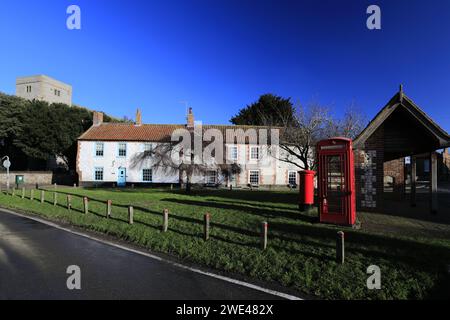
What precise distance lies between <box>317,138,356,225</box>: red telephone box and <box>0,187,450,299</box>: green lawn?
631 millimetres

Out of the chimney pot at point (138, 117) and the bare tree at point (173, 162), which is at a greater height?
the chimney pot at point (138, 117)

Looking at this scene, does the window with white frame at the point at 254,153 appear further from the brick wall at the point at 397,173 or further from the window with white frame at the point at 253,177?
the brick wall at the point at 397,173

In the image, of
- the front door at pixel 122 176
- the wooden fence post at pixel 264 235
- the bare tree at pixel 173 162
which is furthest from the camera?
the front door at pixel 122 176

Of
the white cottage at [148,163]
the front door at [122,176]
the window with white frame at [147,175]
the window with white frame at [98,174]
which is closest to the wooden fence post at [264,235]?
the white cottage at [148,163]

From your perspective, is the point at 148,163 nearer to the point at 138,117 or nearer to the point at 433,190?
the point at 138,117

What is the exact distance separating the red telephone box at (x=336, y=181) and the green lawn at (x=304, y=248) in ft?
2.07

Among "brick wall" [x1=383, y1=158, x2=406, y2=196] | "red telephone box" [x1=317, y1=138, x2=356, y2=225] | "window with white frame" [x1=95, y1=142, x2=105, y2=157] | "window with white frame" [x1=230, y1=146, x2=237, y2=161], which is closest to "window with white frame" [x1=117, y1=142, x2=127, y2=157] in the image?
"window with white frame" [x1=95, y1=142, x2=105, y2=157]

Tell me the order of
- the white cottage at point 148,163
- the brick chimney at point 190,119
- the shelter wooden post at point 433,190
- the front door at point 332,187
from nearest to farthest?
the front door at point 332,187
the shelter wooden post at point 433,190
the white cottage at point 148,163
the brick chimney at point 190,119

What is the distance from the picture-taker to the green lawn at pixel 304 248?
18.6 feet

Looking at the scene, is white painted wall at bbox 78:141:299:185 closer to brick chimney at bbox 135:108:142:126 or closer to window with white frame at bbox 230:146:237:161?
window with white frame at bbox 230:146:237:161

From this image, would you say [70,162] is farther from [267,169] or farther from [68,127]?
[267,169]

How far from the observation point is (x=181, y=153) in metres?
30.9

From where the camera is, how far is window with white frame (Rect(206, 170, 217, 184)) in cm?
3453

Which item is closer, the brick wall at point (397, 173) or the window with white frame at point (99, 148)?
the brick wall at point (397, 173)
